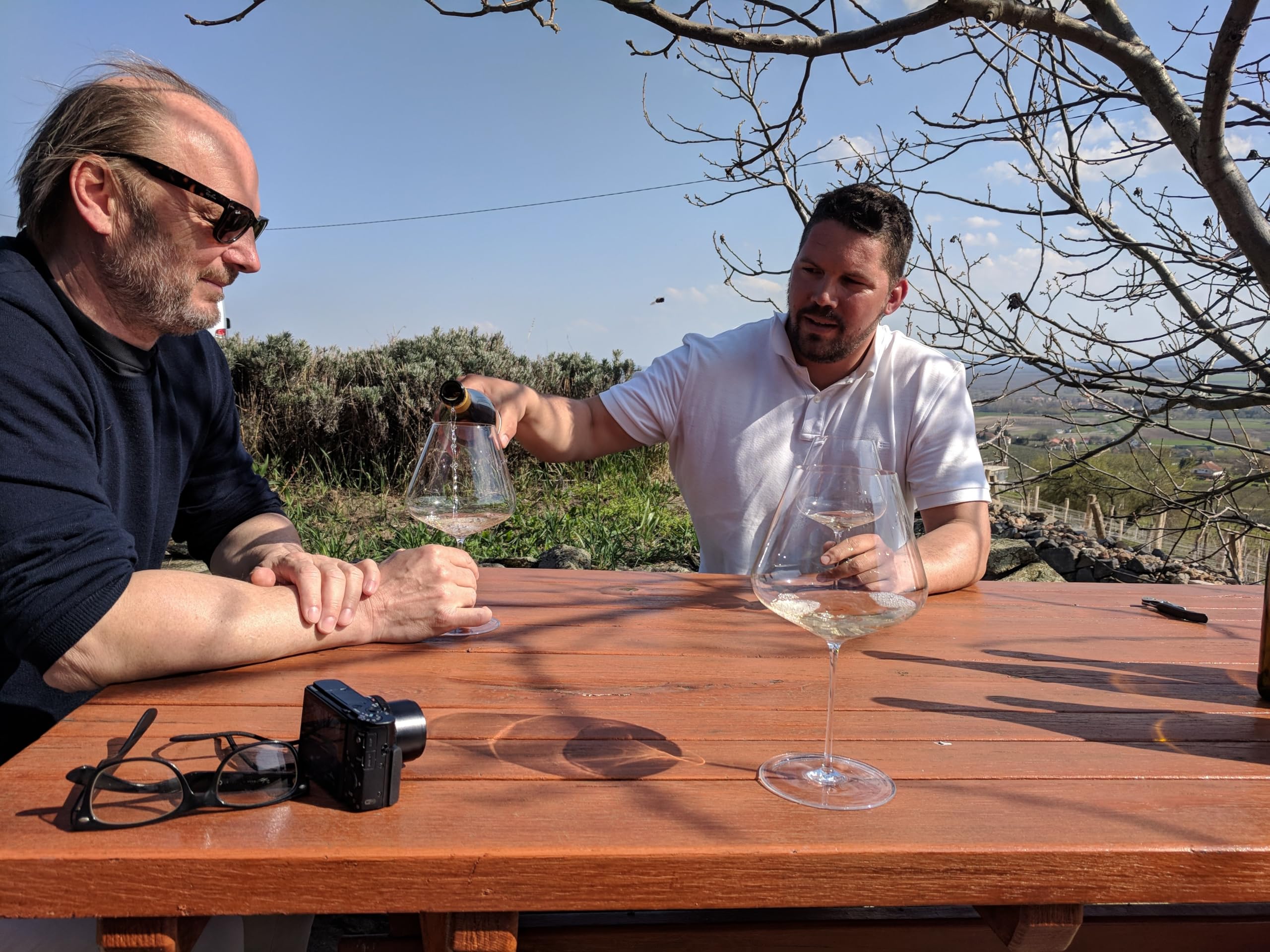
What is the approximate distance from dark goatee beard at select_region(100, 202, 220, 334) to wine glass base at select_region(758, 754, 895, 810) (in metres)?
1.44

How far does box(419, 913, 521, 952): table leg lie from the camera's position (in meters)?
0.89

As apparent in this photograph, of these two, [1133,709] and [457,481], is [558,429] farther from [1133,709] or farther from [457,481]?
[1133,709]

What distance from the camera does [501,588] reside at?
2023mm

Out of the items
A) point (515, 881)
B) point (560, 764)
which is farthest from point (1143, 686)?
point (515, 881)

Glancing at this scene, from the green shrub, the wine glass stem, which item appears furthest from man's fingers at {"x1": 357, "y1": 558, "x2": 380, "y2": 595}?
the green shrub

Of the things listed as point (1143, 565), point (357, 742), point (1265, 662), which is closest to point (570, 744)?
point (357, 742)

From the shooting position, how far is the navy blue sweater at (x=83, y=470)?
125cm

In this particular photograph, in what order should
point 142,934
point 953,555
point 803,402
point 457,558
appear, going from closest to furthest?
point 142,934, point 457,558, point 953,555, point 803,402

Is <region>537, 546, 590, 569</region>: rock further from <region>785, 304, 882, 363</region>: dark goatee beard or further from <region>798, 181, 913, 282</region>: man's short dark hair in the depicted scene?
<region>798, 181, 913, 282</region>: man's short dark hair

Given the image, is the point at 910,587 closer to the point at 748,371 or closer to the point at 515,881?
the point at 515,881

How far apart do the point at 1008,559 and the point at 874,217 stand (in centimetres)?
284

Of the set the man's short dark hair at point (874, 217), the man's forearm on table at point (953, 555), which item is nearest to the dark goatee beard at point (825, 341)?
the man's short dark hair at point (874, 217)

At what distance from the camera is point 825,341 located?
8.95 ft

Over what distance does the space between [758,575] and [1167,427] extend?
3251 millimetres
